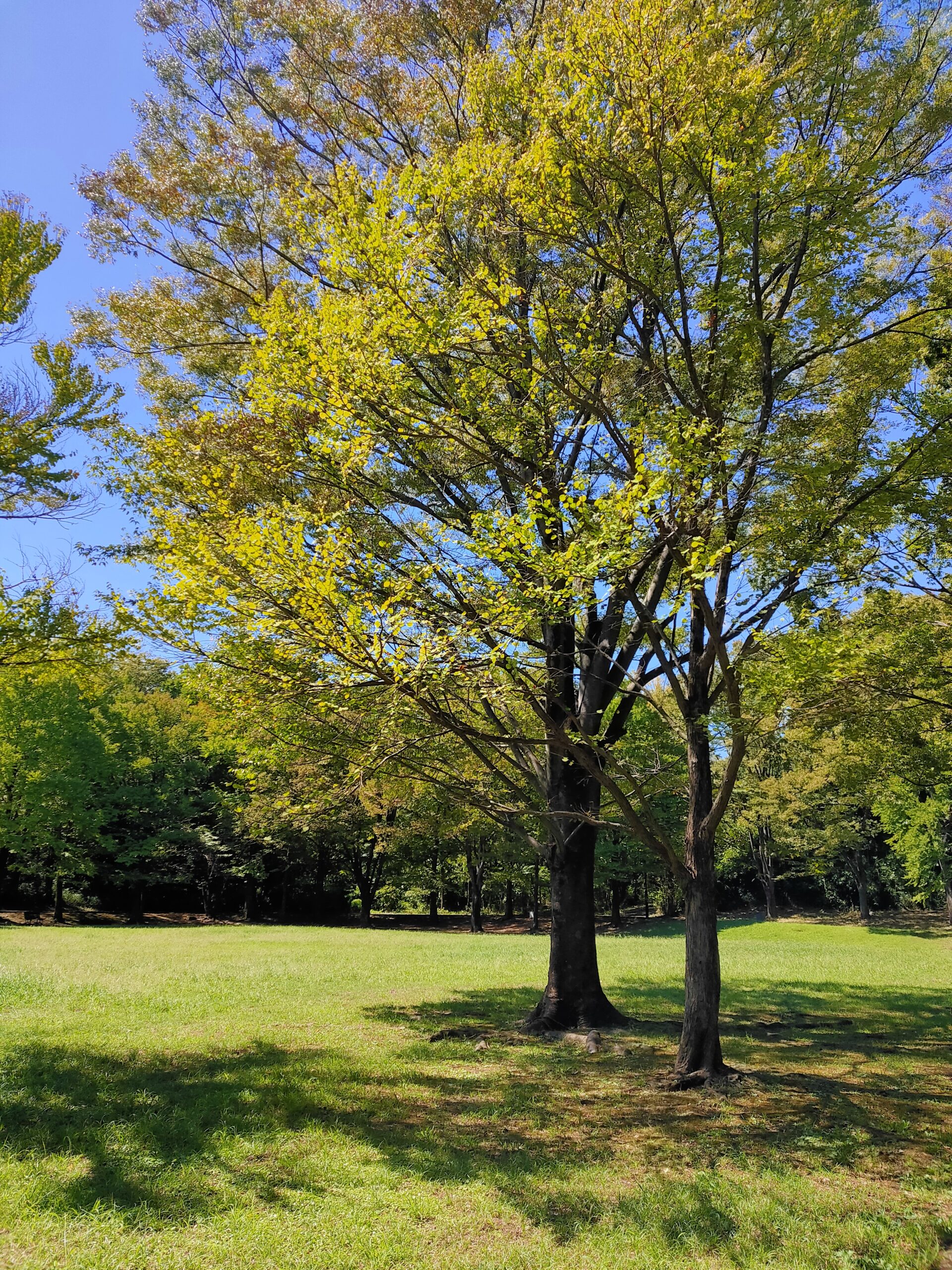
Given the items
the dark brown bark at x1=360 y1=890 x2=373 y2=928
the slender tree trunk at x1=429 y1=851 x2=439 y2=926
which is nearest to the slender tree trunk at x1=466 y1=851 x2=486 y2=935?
the dark brown bark at x1=360 y1=890 x2=373 y2=928

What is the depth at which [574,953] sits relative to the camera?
10055 mm

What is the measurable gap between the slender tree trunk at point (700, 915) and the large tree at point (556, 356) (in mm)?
34

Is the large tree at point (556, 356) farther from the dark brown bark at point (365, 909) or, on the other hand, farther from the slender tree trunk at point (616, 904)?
the slender tree trunk at point (616, 904)

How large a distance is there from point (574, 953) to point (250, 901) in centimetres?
3360

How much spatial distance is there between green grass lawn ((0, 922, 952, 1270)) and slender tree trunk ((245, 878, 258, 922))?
28243 mm

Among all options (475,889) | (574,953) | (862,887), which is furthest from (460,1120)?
(862,887)

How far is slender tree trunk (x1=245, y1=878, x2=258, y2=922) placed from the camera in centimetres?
3900

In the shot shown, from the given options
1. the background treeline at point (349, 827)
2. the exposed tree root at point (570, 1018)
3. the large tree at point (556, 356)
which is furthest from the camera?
the background treeline at point (349, 827)

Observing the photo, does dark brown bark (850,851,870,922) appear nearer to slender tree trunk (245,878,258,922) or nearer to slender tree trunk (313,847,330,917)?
slender tree trunk (313,847,330,917)

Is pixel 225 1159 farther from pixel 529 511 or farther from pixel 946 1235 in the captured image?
pixel 529 511

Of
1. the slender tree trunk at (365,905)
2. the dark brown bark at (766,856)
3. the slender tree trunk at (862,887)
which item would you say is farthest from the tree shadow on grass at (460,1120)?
the slender tree trunk at (862,887)

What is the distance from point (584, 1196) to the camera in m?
4.83

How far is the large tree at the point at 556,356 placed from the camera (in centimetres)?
600

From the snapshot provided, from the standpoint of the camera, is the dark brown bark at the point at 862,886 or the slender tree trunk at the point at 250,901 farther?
the slender tree trunk at the point at 250,901
